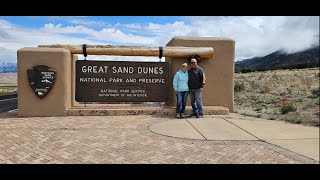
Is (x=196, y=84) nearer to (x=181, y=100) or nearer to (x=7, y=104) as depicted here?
(x=181, y=100)

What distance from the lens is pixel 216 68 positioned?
31.8 ft

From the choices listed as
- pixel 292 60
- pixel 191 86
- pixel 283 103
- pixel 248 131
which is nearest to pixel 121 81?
pixel 191 86

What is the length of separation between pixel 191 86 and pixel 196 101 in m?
0.45

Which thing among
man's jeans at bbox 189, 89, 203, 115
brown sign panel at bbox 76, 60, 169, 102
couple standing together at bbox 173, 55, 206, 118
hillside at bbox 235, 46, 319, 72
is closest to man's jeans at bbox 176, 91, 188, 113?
couple standing together at bbox 173, 55, 206, 118

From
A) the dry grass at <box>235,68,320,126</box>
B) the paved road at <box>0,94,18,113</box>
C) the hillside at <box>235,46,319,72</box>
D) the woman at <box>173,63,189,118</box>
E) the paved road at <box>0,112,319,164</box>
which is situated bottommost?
the paved road at <box>0,94,18,113</box>

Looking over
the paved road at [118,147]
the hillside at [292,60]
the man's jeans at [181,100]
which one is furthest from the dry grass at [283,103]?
the hillside at [292,60]

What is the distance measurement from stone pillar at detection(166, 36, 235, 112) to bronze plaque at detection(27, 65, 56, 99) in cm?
363

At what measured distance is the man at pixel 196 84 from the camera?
8453 mm

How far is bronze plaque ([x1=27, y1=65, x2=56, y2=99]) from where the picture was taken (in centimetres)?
860

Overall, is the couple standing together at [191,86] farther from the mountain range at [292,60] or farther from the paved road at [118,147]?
the mountain range at [292,60]

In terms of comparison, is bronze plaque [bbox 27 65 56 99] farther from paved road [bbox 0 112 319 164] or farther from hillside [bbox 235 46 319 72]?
hillside [bbox 235 46 319 72]

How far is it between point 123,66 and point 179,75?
1.91 meters

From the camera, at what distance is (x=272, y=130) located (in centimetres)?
659

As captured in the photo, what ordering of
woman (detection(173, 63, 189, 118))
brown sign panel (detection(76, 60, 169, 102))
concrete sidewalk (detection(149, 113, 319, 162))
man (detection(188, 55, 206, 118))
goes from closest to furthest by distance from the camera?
concrete sidewalk (detection(149, 113, 319, 162))
man (detection(188, 55, 206, 118))
woman (detection(173, 63, 189, 118))
brown sign panel (detection(76, 60, 169, 102))
